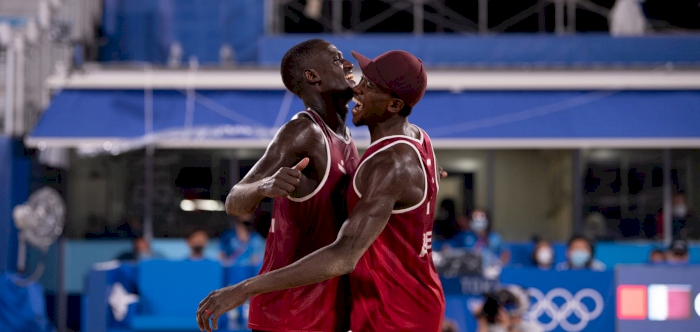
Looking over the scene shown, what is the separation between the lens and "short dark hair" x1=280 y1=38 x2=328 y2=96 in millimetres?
3977

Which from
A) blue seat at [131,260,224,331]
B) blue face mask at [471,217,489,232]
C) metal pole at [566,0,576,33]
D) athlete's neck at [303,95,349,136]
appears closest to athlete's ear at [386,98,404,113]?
athlete's neck at [303,95,349,136]

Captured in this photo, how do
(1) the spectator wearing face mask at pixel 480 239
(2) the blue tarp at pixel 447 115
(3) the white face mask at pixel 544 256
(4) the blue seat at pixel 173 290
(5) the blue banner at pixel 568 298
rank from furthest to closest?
(2) the blue tarp at pixel 447 115
(1) the spectator wearing face mask at pixel 480 239
(3) the white face mask at pixel 544 256
(4) the blue seat at pixel 173 290
(5) the blue banner at pixel 568 298

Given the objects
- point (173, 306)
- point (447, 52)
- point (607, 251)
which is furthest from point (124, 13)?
point (607, 251)

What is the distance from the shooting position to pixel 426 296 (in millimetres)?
3574

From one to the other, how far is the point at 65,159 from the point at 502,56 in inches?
302

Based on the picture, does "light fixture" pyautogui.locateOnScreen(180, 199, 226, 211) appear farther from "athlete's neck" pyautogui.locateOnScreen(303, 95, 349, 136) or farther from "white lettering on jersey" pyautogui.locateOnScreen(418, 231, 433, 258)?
"white lettering on jersey" pyautogui.locateOnScreen(418, 231, 433, 258)

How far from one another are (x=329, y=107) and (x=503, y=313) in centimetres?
328

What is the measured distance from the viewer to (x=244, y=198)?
3.53 meters

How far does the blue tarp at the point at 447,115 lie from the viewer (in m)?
13.0

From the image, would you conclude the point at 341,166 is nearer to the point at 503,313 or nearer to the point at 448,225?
the point at 503,313

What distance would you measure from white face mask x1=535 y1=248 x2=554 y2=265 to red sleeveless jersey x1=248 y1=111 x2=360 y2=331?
6972mm

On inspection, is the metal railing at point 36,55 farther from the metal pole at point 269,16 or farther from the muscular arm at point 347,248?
the muscular arm at point 347,248

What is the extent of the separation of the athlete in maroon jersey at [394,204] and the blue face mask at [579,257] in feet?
20.9

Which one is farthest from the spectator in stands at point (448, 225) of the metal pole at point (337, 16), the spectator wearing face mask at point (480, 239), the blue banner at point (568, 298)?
the metal pole at point (337, 16)
